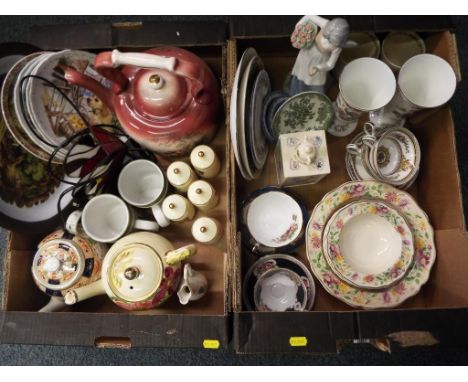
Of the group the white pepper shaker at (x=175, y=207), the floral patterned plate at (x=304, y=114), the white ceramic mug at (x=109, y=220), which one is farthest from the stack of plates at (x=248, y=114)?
the white ceramic mug at (x=109, y=220)

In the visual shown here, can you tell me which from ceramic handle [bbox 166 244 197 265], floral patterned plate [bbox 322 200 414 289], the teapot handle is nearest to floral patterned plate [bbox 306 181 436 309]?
floral patterned plate [bbox 322 200 414 289]

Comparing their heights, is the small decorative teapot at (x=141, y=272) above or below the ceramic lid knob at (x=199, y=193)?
below

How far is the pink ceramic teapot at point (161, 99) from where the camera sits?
70 centimetres

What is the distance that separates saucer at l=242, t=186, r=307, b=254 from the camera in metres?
0.82

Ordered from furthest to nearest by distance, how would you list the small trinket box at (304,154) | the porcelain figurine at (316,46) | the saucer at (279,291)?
1. the saucer at (279,291)
2. the small trinket box at (304,154)
3. the porcelain figurine at (316,46)

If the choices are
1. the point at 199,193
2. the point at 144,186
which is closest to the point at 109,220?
the point at 144,186

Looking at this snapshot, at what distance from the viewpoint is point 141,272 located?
2.17ft

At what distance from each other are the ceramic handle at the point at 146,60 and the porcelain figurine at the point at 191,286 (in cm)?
37

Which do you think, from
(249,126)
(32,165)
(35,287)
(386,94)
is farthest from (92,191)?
(386,94)

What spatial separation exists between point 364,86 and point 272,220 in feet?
1.16

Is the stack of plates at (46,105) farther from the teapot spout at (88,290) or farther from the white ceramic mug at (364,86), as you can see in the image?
the white ceramic mug at (364,86)

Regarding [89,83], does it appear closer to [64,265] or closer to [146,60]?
[146,60]

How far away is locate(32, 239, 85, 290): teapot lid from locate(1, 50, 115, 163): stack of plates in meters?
0.19

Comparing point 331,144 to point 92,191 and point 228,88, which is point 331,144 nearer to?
point 228,88
